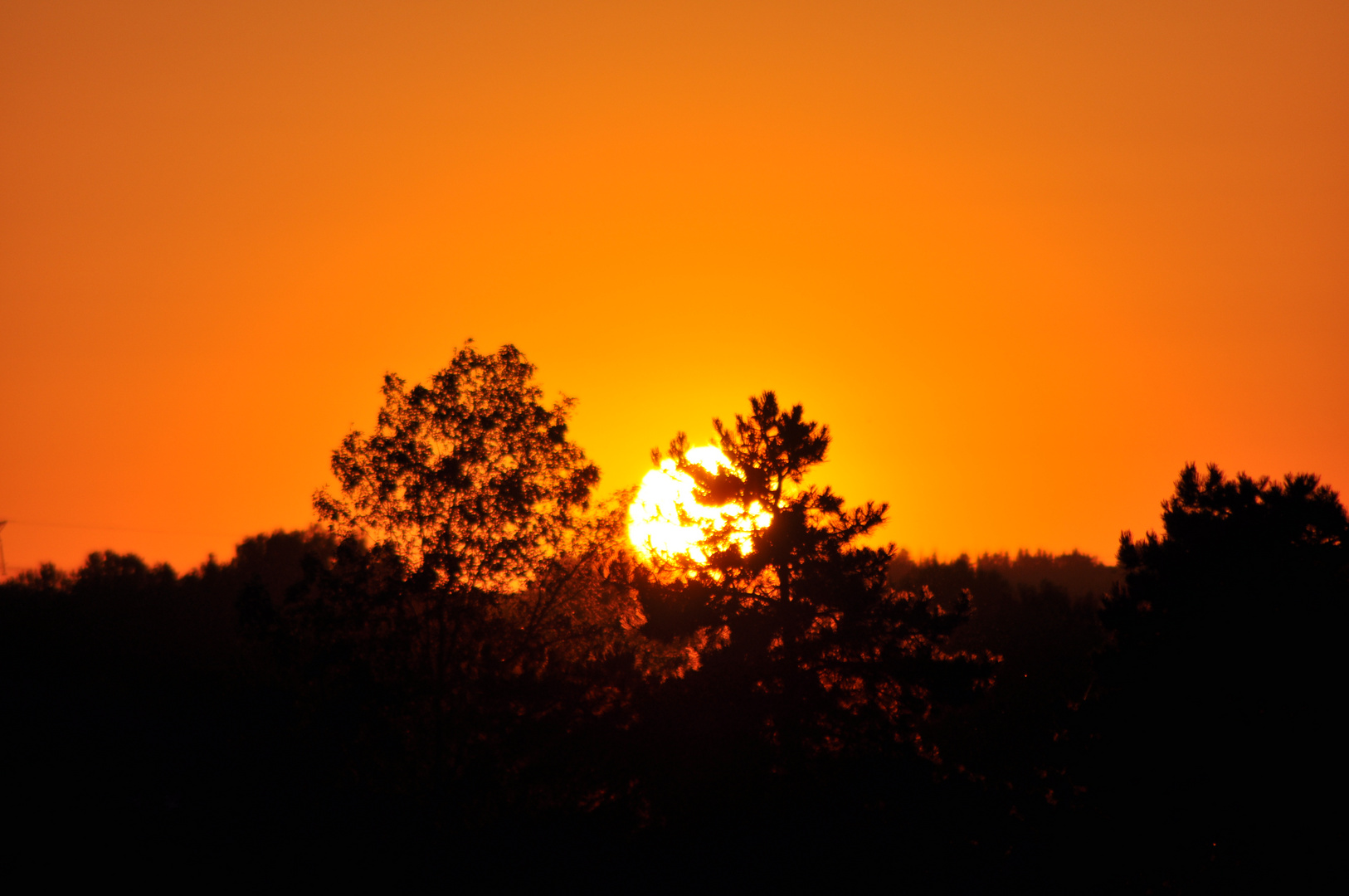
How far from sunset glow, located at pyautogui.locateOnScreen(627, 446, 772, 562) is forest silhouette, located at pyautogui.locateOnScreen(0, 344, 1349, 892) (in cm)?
47

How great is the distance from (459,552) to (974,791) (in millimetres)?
18387

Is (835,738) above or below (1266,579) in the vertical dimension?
below

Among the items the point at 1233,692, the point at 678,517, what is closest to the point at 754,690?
the point at 678,517

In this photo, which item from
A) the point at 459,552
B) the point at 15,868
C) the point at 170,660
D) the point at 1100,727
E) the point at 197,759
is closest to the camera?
the point at 1100,727

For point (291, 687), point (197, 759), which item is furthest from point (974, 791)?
point (197, 759)

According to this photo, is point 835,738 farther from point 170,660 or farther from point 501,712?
point 170,660

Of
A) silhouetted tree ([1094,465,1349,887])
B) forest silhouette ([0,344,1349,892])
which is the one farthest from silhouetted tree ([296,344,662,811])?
silhouetted tree ([1094,465,1349,887])

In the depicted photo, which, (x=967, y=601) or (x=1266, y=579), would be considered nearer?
(x=1266, y=579)

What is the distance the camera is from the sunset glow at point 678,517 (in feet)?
119

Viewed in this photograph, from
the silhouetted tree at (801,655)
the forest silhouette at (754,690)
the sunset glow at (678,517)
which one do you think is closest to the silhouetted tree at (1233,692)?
the forest silhouette at (754,690)

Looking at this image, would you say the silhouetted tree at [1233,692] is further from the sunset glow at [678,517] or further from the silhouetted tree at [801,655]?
the sunset glow at [678,517]

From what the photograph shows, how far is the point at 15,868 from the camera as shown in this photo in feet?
136

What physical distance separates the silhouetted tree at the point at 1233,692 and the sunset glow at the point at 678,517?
1236 centimetres

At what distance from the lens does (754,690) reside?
3334 centimetres
